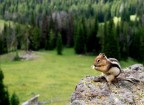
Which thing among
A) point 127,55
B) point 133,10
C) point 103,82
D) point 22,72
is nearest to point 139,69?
point 103,82

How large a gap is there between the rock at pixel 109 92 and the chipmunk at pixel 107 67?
0.22 metres

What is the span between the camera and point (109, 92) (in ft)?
34.1

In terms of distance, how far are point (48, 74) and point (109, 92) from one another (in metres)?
66.8

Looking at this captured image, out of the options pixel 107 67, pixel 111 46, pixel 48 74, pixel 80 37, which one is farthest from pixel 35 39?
pixel 107 67

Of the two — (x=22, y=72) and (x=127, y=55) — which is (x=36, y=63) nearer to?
(x=22, y=72)

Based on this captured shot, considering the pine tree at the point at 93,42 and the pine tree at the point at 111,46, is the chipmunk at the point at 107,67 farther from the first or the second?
the pine tree at the point at 93,42

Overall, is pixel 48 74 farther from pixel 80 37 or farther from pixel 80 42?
pixel 80 37

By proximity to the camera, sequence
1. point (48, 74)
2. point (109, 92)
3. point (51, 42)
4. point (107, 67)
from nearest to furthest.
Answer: point (109, 92), point (107, 67), point (48, 74), point (51, 42)

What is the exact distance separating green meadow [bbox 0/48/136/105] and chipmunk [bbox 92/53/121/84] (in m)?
38.8

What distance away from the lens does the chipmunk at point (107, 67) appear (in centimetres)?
1076

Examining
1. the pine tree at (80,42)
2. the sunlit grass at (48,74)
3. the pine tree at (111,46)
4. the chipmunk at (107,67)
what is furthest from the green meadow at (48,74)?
the chipmunk at (107,67)

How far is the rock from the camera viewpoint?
9969 mm

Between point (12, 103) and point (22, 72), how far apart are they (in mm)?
33916

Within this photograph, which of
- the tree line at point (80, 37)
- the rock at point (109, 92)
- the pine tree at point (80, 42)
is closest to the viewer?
the rock at point (109, 92)
